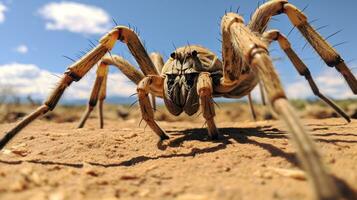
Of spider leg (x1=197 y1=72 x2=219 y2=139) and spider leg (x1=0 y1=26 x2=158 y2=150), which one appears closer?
spider leg (x1=0 y1=26 x2=158 y2=150)

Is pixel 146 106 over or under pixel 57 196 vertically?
over

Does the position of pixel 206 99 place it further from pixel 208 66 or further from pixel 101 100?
pixel 101 100

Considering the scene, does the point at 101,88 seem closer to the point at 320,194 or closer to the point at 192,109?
the point at 192,109

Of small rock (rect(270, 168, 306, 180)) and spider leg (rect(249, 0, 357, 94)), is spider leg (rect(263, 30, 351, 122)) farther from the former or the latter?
small rock (rect(270, 168, 306, 180))

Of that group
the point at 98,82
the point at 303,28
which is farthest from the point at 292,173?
the point at 98,82

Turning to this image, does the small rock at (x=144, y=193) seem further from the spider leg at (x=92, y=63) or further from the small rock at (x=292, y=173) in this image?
the spider leg at (x=92, y=63)

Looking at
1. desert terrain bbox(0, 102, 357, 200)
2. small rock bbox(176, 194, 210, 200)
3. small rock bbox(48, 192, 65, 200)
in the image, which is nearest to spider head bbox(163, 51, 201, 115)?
desert terrain bbox(0, 102, 357, 200)

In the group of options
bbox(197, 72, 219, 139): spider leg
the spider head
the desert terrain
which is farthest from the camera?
the spider head
